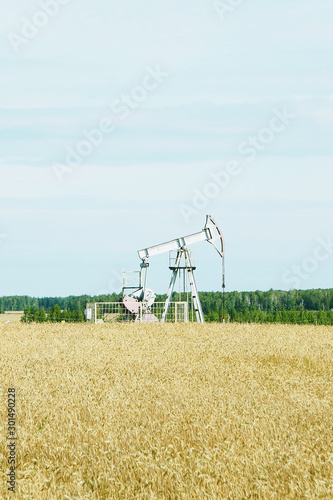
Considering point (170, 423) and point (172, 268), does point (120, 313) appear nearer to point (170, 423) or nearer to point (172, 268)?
point (172, 268)

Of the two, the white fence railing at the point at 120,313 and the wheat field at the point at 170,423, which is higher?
the white fence railing at the point at 120,313

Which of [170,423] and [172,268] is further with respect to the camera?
[172,268]

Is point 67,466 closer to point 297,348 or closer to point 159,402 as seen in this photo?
point 159,402

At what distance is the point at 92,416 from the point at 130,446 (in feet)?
5.53

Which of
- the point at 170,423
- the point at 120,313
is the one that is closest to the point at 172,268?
the point at 120,313

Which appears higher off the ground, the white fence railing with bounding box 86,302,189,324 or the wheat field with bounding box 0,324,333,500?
the white fence railing with bounding box 86,302,189,324

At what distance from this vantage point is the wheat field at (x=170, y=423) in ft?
20.0

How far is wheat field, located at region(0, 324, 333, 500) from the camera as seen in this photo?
20.0 ft

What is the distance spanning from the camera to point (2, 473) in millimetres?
6633

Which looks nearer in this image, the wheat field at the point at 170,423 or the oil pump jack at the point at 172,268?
the wheat field at the point at 170,423

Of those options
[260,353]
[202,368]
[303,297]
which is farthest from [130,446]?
[303,297]

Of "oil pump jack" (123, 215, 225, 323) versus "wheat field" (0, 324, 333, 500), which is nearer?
"wheat field" (0, 324, 333, 500)

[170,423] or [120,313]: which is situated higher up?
[120,313]

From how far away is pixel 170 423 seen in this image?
820 cm
